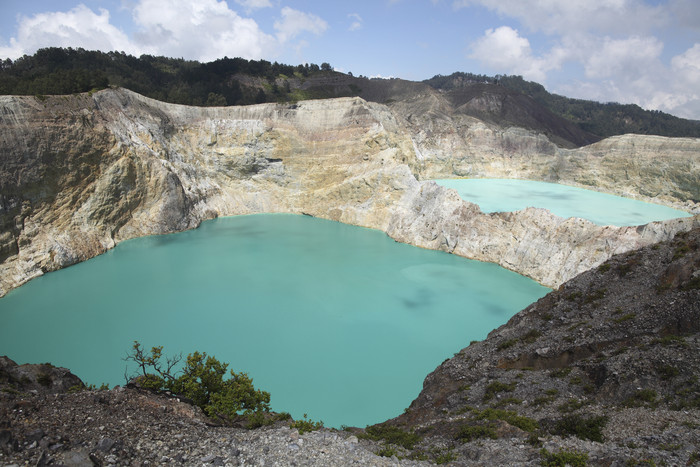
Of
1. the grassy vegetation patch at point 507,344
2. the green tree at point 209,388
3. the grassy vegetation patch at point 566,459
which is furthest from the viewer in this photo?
the grassy vegetation patch at point 507,344

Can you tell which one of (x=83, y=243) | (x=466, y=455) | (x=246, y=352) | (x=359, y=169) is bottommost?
(x=466, y=455)


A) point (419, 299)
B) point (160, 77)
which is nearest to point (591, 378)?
point (419, 299)

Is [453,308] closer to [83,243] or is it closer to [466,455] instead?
[466,455]

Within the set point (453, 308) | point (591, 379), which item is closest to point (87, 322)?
point (453, 308)

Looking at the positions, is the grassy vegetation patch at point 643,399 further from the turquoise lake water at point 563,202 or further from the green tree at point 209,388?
the turquoise lake water at point 563,202

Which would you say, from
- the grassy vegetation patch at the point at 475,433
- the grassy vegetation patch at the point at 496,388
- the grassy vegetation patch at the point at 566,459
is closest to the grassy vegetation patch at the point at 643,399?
the grassy vegetation patch at the point at 566,459

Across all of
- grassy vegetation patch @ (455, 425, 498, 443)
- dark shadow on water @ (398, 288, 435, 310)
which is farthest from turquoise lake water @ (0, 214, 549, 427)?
grassy vegetation patch @ (455, 425, 498, 443)
